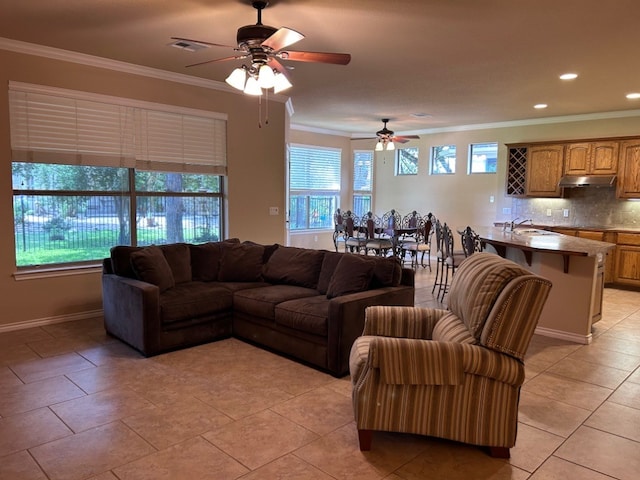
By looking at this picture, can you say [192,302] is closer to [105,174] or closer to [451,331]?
[105,174]

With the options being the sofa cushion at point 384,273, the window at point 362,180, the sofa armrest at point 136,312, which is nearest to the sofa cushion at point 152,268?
the sofa armrest at point 136,312

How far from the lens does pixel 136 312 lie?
12.5 ft

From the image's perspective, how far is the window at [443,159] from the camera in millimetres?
9258

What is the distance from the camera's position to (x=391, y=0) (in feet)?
10.4

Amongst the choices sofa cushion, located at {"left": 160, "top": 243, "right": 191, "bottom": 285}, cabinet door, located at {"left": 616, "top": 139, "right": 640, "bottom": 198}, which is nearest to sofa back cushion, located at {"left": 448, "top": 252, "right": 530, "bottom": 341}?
sofa cushion, located at {"left": 160, "top": 243, "right": 191, "bottom": 285}

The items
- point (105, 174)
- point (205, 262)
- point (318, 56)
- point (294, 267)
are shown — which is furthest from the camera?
point (105, 174)

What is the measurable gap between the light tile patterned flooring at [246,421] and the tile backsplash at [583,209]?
3971mm

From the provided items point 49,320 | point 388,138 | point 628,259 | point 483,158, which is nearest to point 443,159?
point 483,158

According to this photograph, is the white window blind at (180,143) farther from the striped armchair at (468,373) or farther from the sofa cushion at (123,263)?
the striped armchair at (468,373)

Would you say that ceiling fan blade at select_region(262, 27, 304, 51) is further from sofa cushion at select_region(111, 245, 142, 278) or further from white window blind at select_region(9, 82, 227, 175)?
white window blind at select_region(9, 82, 227, 175)

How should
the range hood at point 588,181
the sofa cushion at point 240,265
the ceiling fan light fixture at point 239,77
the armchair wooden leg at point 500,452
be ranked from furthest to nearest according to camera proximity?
the range hood at point 588,181 → the sofa cushion at point 240,265 → the ceiling fan light fixture at point 239,77 → the armchair wooden leg at point 500,452

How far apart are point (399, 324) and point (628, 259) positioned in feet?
18.6

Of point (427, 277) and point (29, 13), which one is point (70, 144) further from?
point (427, 277)

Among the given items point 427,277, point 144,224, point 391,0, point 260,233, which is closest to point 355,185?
point 427,277
